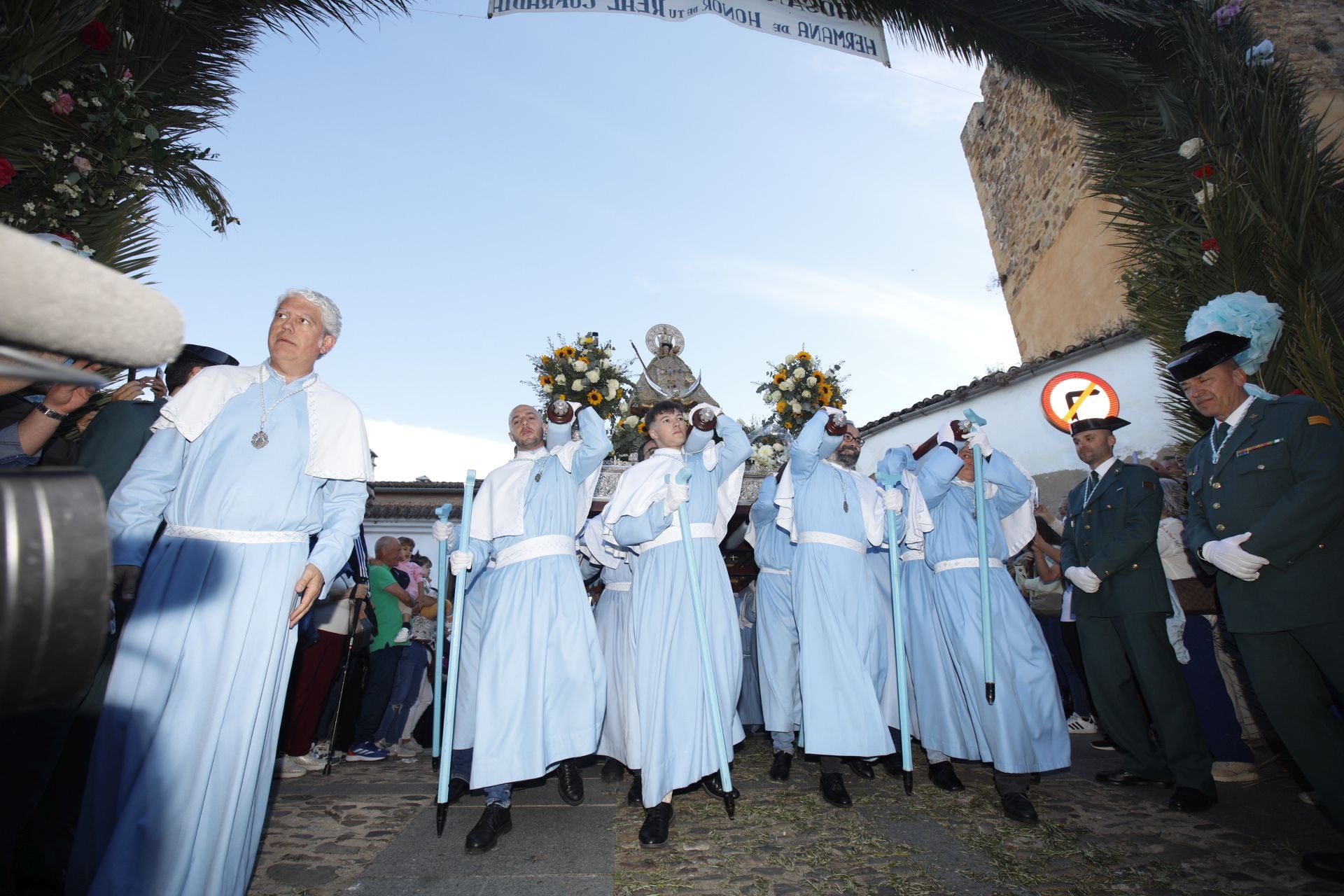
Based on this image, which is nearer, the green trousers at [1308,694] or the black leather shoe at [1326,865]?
the black leather shoe at [1326,865]

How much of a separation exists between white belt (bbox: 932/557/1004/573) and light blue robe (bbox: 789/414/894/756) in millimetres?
485

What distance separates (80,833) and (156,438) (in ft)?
4.17

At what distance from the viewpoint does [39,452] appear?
3.08 metres

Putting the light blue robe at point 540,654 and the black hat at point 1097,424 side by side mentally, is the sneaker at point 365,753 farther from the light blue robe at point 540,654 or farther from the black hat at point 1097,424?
the black hat at point 1097,424

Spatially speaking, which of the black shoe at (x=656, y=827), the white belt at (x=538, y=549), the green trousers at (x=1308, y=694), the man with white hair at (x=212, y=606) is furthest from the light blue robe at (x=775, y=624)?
the man with white hair at (x=212, y=606)

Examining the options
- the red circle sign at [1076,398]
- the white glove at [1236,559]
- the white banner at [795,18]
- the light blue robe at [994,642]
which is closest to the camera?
the white glove at [1236,559]

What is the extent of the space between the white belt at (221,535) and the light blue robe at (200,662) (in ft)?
0.06

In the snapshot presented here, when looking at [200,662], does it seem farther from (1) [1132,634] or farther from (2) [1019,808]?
(1) [1132,634]

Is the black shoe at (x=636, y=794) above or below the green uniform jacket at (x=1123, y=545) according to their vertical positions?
below

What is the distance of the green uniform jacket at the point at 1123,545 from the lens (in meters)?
4.06

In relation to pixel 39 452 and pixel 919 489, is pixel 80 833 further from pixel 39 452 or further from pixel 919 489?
pixel 919 489

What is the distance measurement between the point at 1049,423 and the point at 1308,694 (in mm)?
7825

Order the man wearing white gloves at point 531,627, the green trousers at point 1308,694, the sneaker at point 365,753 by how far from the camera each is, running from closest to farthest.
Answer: the green trousers at point 1308,694 → the man wearing white gloves at point 531,627 → the sneaker at point 365,753

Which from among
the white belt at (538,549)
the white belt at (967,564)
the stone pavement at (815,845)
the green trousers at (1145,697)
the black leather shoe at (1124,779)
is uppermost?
the white belt at (538,549)
